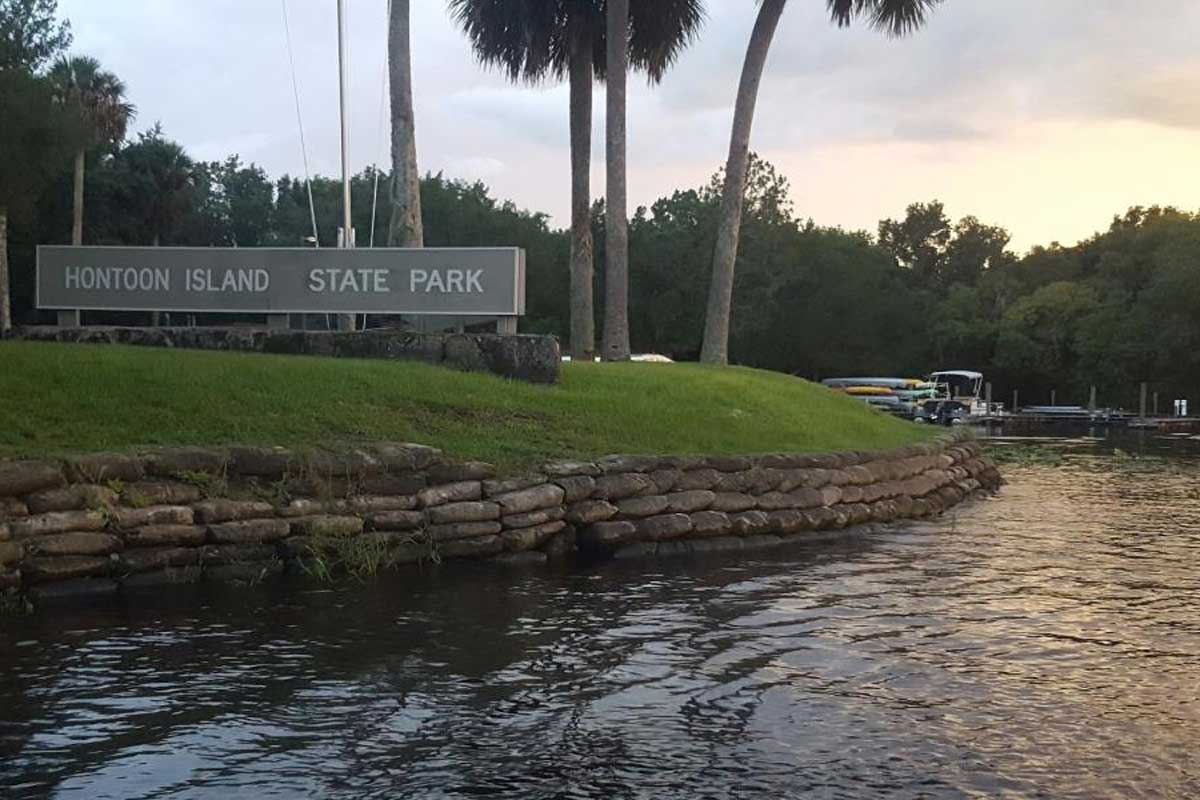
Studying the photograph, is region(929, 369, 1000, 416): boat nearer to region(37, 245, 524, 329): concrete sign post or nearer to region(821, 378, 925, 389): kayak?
region(821, 378, 925, 389): kayak

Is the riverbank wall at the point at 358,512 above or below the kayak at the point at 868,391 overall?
below

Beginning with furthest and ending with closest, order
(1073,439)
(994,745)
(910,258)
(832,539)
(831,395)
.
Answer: (910,258) → (1073,439) → (831,395) → (832,539) → (994,745)

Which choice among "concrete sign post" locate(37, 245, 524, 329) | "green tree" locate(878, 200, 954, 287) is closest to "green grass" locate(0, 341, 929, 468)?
"concrete sign post" locate(37, 245, 524, 329)

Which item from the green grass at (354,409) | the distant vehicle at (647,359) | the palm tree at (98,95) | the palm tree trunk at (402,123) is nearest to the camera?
the green grass at (354,409)

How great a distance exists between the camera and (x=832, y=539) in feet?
44.8

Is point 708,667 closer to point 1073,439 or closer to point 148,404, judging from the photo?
point 148,404

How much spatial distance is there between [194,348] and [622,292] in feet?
32.7

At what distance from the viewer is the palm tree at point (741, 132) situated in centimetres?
2409

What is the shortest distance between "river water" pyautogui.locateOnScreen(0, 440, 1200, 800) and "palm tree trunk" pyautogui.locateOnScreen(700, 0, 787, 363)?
13.4m

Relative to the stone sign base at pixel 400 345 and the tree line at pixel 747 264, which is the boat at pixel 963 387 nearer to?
the tree line at pixel 747 264

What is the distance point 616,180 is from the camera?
23.1m

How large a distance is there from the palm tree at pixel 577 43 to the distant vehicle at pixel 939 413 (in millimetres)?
23054

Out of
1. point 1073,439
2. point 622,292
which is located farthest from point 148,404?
point 1073,439

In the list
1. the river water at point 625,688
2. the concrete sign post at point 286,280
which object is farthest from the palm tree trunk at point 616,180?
the river water at point 625,688
